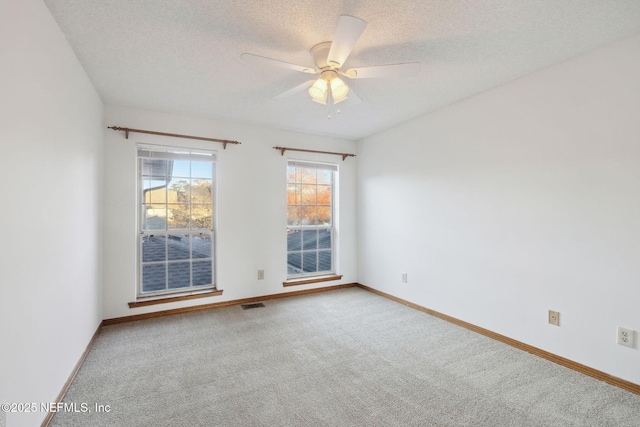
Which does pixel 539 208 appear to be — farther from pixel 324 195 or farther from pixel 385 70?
pixel 324 195

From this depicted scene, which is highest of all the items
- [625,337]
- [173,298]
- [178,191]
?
[178,191]

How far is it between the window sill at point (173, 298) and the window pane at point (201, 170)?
152 centimetres

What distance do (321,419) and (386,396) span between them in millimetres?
496

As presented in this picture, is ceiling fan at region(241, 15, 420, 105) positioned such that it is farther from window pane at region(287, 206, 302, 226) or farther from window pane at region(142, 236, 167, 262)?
window pane at region(142, 236, 167, 262)

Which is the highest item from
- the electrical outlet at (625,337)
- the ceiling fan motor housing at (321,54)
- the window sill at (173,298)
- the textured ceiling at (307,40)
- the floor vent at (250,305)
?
the textured ceiling at (307,40)

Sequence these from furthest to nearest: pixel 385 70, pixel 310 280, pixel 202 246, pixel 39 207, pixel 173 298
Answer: pixel 310 280 → pixel 202 246 → pixel 173 298 → pixel 385 70 → pixel 39 207

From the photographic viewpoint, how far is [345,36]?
165 centimetres

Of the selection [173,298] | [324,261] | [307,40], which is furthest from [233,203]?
[307,40]

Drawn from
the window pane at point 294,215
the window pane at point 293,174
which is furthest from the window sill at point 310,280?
the window pane at point 293,174

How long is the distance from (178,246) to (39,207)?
2.10 meters

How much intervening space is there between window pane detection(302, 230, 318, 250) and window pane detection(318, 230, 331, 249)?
0.24 feet

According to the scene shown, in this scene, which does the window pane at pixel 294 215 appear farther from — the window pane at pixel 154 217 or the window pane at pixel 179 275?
the window pane at pixel 154 217

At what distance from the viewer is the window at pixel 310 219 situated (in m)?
4.42

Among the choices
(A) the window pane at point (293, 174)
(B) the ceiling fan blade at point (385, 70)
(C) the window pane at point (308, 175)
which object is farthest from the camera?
(C) the window pane at point (308, 175)
